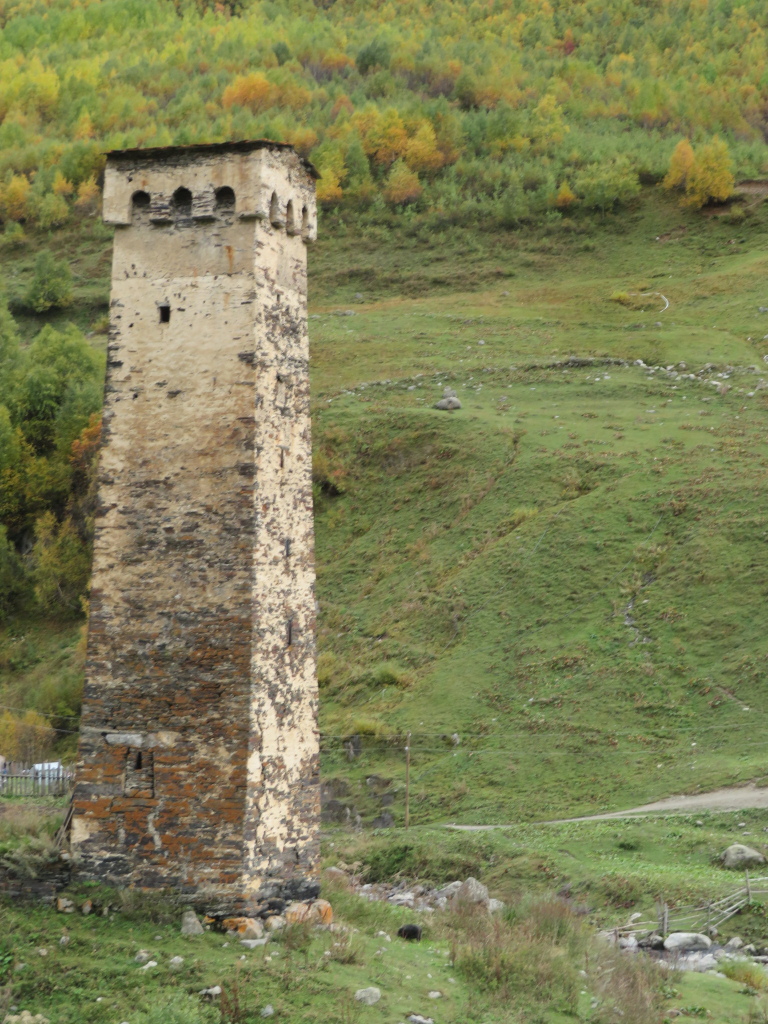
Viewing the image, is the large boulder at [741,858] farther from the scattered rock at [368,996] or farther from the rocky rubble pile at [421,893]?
the scattered rock at [368,996]

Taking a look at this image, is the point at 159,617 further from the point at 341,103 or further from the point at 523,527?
the point at 341,103

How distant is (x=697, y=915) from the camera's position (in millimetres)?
→ 20375

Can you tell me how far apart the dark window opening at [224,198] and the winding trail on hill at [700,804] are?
14.2 meters

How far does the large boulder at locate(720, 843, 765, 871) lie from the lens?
2338cm

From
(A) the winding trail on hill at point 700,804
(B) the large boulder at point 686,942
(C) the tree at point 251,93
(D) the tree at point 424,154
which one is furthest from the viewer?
(C) the tree at point 251,93

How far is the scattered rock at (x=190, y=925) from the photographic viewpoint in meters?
16.3

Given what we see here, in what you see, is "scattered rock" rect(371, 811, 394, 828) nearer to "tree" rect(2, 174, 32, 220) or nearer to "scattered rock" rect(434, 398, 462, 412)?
"scattered rock" rect(434, 398, 462, 412)

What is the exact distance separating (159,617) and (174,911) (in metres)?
3.56

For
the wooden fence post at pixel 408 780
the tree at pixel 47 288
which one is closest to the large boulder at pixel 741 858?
the wooden fence post at pixel 408 780

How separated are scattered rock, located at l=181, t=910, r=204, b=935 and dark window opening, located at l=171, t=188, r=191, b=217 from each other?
888cm

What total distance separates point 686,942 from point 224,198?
11.8 m

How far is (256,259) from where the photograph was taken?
59.9 feet

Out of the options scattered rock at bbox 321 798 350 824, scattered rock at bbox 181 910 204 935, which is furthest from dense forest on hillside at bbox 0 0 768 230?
scattered rock at bbox 181 910 204 935

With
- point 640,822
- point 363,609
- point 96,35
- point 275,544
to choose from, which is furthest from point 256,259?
point 96,35
